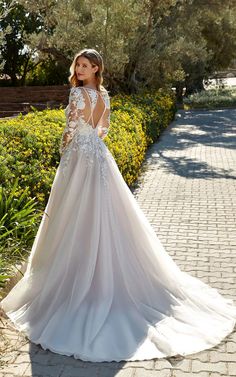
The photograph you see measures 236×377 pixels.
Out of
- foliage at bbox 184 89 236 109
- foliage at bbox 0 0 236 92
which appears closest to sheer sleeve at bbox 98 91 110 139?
foliage at bbox 0 0 236 92

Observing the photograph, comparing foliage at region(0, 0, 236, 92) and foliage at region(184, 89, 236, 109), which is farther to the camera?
foliage at region(184, 89, 236, 109)

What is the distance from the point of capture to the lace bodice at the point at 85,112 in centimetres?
431

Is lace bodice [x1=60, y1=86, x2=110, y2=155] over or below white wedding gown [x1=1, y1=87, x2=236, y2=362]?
over

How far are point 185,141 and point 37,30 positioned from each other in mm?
15439

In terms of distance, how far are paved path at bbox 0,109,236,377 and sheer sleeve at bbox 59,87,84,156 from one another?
1835mm

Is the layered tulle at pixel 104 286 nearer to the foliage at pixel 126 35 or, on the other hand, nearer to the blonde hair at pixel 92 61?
the blonde hair at pixel 92 61

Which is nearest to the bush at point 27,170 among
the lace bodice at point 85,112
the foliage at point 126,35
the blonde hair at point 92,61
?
the lace bodice at point 85,112

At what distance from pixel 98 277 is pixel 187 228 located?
332 centimetres

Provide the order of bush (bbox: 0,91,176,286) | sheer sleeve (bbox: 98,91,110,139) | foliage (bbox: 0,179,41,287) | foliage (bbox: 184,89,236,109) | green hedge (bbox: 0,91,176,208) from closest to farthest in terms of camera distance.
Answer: sheer sleeve (bbox: 98,91,110,139), foliage (bbox: 0,179,41,287), bush (bbox: 0,91,176,286), green hedge (bbox: 0,91,176,208), foliage (bbox: 184,89,236,109)

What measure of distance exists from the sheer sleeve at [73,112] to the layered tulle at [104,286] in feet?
0.53

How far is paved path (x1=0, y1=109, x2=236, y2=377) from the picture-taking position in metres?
3.53

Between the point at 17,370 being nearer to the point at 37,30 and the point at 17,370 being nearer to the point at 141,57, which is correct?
the point at 141,57

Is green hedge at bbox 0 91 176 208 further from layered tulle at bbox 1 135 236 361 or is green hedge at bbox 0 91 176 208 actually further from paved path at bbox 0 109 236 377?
layered tulle at bbox 1 135 236 361

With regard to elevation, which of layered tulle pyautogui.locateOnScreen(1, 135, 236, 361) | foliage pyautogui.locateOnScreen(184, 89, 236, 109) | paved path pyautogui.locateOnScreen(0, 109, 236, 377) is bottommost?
foliage pyautogui.locateOnScreen(184, 89, 236, 109)
